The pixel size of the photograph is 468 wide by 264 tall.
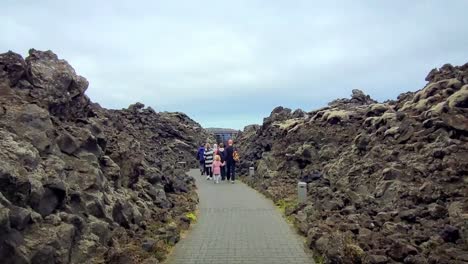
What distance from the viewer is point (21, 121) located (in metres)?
9.14

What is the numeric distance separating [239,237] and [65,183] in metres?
4.91

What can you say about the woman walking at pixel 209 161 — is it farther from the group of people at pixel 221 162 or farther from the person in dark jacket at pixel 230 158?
the person in dark jacket at pixel 230 158

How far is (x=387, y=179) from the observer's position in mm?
13656

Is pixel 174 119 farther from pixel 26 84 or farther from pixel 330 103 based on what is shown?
pixel 26 84

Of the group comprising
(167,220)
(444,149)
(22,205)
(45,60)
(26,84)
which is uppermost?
(45,60)

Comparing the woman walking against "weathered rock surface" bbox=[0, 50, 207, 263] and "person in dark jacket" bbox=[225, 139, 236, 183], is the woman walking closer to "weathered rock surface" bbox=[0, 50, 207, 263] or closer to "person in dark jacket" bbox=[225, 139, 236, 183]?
"person in dark jacket" bbox=[225, 139, 236, 183]

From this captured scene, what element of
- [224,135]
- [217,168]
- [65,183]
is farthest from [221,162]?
[224,135]

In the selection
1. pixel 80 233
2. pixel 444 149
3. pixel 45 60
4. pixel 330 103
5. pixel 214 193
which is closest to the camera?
pixel 80 233

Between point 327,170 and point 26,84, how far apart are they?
12.3 metres

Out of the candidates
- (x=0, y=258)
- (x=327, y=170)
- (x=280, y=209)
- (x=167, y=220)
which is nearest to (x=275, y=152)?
(x=327, y=170)

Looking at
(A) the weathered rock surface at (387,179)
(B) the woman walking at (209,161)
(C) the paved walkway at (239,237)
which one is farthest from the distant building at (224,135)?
(C) the paved walkway at (239,237)

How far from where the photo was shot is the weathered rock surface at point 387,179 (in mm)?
9266

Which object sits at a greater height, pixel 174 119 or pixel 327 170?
pixel 174 119

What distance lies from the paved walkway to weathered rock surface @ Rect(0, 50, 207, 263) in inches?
24.0
